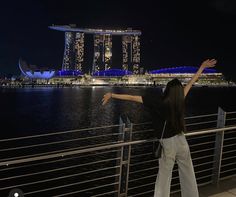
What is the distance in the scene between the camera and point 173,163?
10.5 feet

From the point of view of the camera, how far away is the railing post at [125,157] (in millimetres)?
3607

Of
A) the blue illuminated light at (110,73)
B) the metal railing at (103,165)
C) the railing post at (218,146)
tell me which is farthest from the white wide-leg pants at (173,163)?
the blue illuminated light at (110,73)

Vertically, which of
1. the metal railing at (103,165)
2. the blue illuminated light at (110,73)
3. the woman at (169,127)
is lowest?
the metal railing at (103,165)

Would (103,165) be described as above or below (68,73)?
below

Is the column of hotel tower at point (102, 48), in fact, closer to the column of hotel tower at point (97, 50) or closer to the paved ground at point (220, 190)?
the column of hotel tower at point (97, 50)

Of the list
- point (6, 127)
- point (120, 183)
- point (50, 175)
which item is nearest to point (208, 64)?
point (120, 183)

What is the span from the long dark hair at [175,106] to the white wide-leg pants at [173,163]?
126 millimetres

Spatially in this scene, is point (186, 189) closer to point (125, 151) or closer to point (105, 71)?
point (125, 151)

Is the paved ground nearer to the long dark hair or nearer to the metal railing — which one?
the metal railing

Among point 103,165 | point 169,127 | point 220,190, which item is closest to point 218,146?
point 220,190

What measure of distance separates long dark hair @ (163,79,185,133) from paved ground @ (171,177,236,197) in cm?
148

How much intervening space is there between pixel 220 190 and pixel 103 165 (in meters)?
14.2

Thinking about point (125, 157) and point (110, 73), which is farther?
point (110, 73)

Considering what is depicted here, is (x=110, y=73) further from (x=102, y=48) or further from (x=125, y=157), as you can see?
(x=125, y=157)
